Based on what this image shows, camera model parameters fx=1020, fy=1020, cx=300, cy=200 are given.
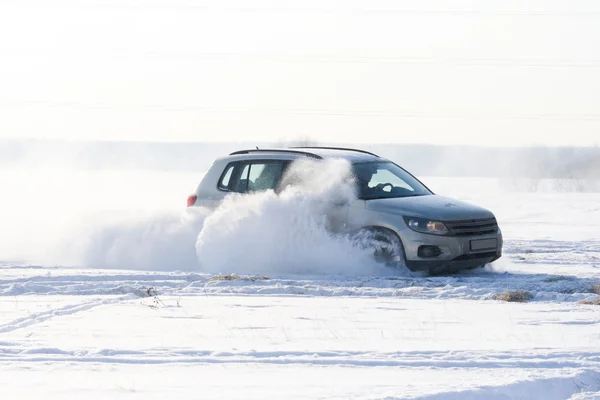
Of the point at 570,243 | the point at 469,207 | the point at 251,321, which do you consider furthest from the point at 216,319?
the point at 570,243

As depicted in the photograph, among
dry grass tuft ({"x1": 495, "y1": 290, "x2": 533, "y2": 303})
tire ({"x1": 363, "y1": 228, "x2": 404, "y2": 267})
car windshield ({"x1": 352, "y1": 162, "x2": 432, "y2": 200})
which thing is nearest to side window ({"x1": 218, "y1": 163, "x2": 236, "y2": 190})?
car windshield ({"x1": 352, "y1": 162, "x2": 432, "y2": 200})

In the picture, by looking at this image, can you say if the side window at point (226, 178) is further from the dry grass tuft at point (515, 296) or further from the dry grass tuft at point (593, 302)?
the dry grass tuft at point (593, 302)

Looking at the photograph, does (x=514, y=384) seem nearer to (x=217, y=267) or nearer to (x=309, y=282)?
(x=309, y=282)

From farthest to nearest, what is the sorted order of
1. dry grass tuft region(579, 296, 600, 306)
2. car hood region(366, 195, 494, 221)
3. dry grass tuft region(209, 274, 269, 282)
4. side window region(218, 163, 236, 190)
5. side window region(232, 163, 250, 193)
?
side window region(218, 163, 236, 190) → side window region(232, 163, 250, 193) → car hood region(366, 195, 494, 221) → dry grass tuft region(209, 274, 269, 282) → dry grass tuft region(579, 296, 600, 306)

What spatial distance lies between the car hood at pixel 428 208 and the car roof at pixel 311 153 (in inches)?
40.0

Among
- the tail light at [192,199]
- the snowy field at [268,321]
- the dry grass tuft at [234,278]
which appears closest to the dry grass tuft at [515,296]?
the snowy field at [268,321]

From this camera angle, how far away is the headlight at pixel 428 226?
43.0 ft

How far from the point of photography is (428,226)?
13.1 m

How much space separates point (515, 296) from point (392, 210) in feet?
8.87

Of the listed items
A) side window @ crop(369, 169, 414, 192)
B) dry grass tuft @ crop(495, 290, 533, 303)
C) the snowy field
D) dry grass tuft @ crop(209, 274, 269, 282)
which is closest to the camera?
the snowy field

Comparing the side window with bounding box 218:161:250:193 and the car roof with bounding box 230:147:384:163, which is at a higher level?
the car roof with bounding box 230:147:384:163

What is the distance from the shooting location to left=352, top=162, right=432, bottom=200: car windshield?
13.9 metres

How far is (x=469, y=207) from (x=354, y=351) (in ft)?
19.8

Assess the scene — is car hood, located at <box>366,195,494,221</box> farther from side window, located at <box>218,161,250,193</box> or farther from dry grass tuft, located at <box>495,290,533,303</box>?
dry grass tuft, located at <box>495,290,533,303</box>
